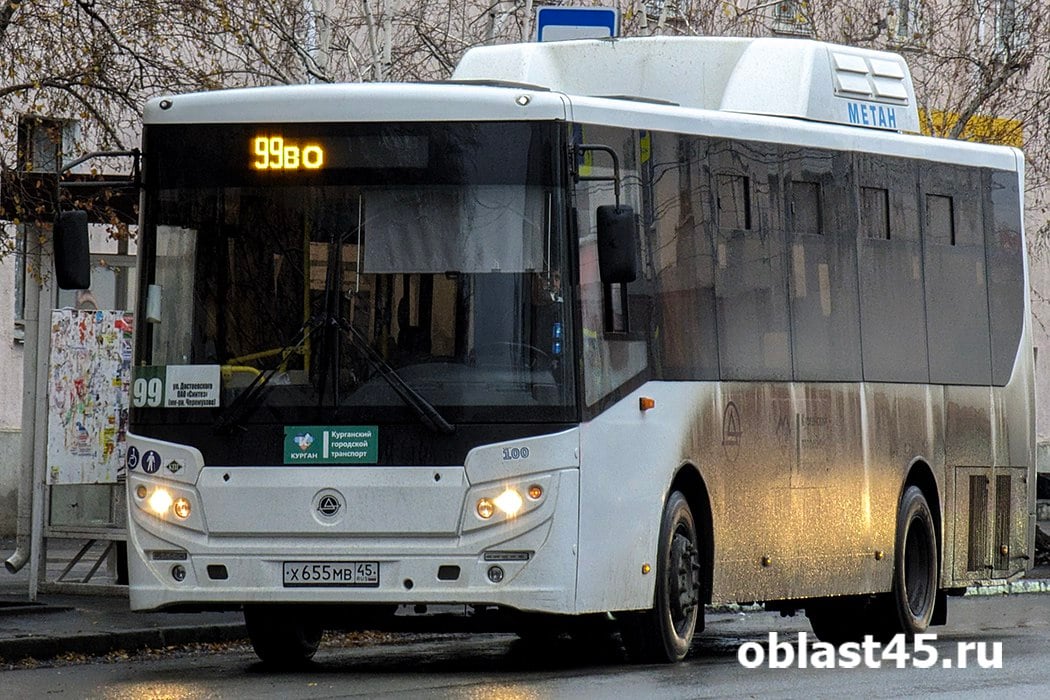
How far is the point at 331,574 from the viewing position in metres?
12.2

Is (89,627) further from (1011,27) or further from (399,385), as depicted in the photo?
(1011,27)

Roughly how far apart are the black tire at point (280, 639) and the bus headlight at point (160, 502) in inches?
36.6

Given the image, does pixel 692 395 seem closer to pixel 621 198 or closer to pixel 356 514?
pixel 621 198

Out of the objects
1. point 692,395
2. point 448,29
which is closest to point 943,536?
point 692,395

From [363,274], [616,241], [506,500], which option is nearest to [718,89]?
[616,241]

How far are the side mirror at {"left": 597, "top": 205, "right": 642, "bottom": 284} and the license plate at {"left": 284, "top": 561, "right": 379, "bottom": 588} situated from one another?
1.91 metres

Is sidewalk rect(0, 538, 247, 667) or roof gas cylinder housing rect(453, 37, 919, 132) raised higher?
roof gas cylinder housing rect(453, 37, 919, 132)

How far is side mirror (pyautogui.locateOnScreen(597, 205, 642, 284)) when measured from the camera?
1199cm

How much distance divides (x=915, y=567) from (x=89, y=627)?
5.54 m

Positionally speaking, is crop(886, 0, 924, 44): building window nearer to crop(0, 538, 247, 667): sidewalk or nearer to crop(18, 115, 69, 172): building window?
crop(18, 115, 69, 172): building window

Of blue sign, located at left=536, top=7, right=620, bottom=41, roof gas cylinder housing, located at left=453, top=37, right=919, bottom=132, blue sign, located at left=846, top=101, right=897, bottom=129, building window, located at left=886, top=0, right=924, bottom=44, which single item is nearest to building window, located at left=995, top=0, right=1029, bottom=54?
building window, located at left=886, top=0, right=924, bottom=44

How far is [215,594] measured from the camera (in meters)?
12.3

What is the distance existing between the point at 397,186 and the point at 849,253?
4057 millimetres

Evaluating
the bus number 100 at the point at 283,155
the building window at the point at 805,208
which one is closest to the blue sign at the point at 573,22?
the building window at the point at 805,208
